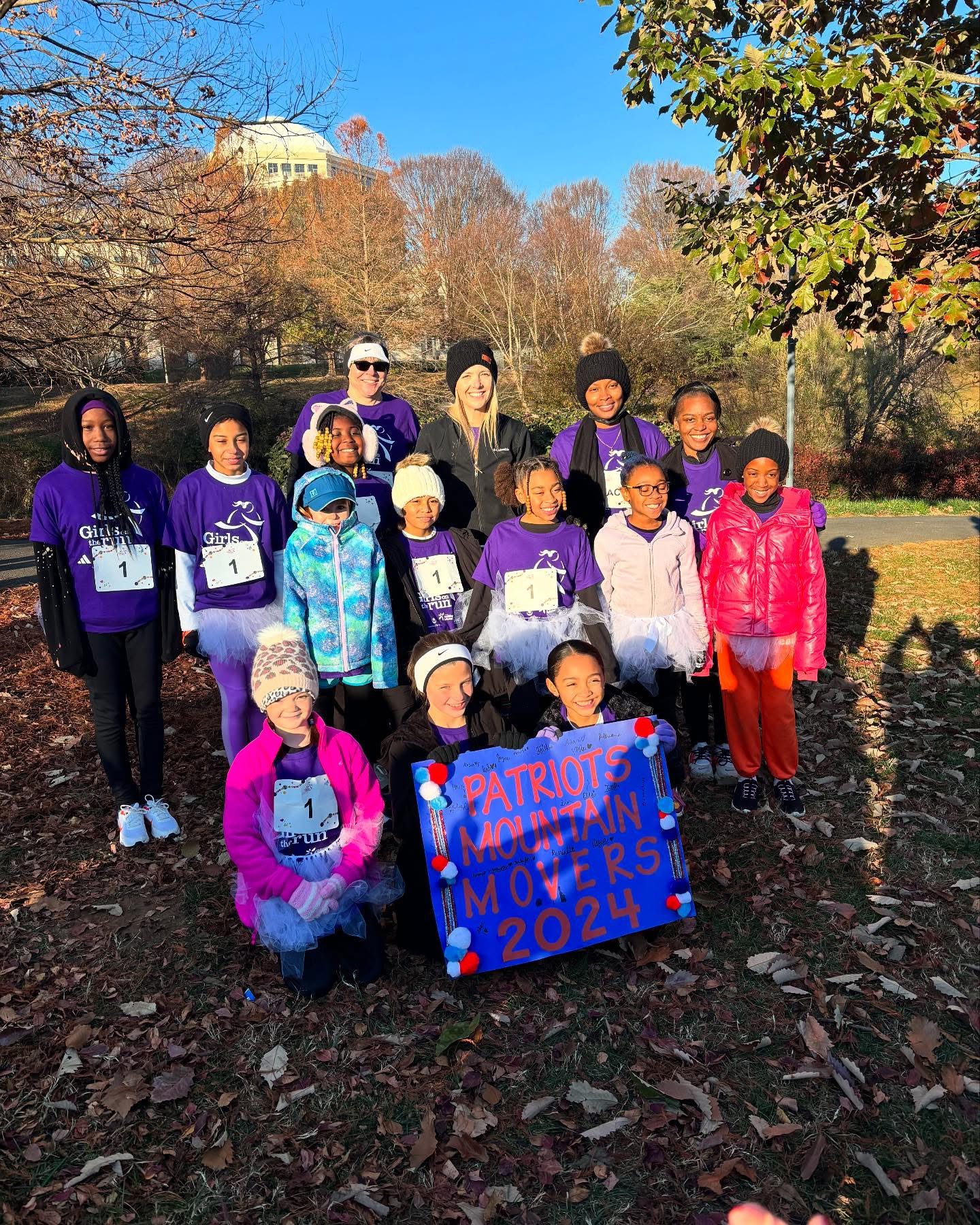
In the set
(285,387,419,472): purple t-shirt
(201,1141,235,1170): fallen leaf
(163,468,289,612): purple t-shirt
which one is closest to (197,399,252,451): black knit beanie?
(163,468,289,612): purple t-shirt

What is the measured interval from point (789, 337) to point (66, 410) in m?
5.62

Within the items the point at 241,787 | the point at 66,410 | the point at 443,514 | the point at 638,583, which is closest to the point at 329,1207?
the point at 241,787

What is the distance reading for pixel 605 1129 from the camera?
2797 millimetres

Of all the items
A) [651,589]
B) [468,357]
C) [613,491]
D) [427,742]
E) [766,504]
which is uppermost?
[468,357]

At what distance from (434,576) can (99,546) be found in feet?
5.85

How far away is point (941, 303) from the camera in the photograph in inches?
210

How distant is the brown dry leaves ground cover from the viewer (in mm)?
2615

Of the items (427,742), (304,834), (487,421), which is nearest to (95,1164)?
(304,834)

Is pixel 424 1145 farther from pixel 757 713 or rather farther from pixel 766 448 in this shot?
pixel 766 448

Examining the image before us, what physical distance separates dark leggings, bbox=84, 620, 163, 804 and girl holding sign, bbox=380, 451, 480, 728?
1380mm

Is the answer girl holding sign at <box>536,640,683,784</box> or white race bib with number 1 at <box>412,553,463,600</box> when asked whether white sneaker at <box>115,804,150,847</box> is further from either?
girl holding sign at <box>536,640,683,784</box>

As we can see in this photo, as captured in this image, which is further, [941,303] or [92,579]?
[941,303]

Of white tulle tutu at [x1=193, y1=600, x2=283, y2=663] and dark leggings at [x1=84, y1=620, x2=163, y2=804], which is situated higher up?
white tulle tutu at [x1=193, y1=600, x2=283, y2=663]

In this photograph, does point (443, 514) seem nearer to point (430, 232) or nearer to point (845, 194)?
point (845, 194)
